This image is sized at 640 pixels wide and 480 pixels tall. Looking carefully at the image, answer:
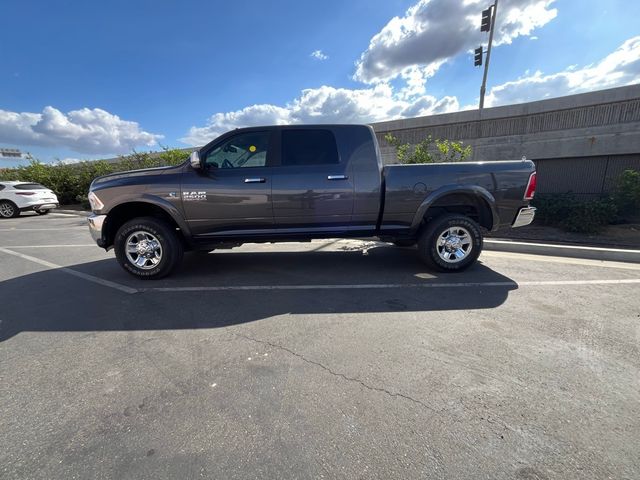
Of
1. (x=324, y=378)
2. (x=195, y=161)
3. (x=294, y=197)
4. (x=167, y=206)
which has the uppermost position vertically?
(x=195, y=161)

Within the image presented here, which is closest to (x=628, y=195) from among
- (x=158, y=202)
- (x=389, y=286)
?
(x=389, y=286)

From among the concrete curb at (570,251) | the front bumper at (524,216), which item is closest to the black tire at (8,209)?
the concrete curb at (570,251)

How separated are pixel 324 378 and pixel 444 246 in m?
3.05

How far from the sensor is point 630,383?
2135 mm

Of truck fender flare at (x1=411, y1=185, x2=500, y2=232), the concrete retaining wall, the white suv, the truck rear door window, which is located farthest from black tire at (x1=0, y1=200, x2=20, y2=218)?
the concrete retaining wall

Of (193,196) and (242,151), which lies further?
(242,151)

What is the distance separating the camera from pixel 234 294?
3.86 metres

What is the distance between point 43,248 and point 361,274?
23.7 feet

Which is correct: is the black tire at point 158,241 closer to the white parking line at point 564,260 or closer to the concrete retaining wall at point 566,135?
the white parking line at point 564,260

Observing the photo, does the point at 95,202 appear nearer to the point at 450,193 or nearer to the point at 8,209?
the point at 450,193

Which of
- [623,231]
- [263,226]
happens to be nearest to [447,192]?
[263,226]

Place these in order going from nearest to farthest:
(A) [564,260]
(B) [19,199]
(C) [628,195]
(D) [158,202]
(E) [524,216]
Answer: (D) [158,202] → (E) [524,216] → (A) [564,260] → (C) [628,195] → (B) [19,199]

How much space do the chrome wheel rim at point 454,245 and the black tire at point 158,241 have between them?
152 inches

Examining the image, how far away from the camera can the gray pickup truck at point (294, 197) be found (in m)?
4.16
